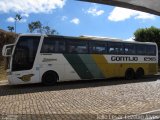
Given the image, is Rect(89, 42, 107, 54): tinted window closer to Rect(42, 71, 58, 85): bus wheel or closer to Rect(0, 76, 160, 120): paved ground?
Rect(42, 71, 58, 85): bus wheel

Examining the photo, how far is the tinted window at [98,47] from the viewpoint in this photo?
70.8 ft

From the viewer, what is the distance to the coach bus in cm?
1836

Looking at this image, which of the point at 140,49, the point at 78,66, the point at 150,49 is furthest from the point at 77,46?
the point at 150,49

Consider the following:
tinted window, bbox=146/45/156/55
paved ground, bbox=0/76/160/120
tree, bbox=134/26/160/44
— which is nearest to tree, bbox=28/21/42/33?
tree, bbox=134/26/160/44

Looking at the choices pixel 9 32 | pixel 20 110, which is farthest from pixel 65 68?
pixel 9 32

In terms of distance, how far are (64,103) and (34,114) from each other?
234cm

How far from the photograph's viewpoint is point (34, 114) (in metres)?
10.1

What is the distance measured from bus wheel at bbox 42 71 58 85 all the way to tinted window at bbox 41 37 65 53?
4.22 ft

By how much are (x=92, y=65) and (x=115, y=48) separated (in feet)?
8.36

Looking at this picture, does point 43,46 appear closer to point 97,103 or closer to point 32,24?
point 97,103

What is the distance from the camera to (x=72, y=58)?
20391 millimetres

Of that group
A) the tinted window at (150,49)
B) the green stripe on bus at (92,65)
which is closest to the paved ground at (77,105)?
the green stripe on bus at (92,65)

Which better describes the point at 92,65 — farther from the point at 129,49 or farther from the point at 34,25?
the point at 34,25

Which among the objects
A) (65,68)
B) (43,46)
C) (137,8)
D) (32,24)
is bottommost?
(65,68)
